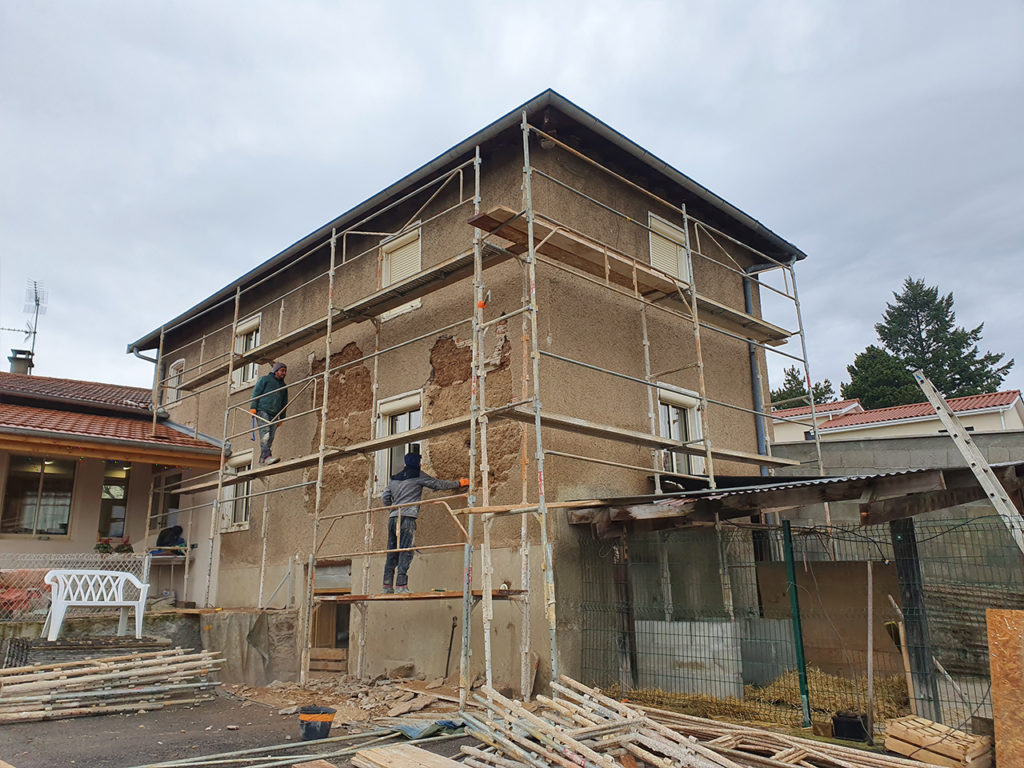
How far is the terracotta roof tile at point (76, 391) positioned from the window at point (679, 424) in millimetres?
10749

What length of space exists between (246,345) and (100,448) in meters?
3.52

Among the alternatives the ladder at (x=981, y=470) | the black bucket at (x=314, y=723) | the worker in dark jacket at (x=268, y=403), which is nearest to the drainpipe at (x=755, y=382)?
the ladder at (x=981, y=470)

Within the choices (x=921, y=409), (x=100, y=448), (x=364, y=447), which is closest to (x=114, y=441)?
(x=100, y=448)

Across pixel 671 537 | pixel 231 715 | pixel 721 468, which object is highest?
pixel 721 468

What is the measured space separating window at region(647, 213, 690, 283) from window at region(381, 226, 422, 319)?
3.58 metres

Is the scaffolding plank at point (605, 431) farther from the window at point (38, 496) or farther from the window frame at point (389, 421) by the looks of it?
the window at point (38, 496)

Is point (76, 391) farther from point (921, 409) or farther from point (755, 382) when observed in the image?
point (921, 409)

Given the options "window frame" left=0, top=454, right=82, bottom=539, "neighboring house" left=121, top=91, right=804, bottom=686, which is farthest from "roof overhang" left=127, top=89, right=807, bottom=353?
"window frame" left=0, top=454, right=82, bottom=539

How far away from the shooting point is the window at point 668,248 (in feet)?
39.1

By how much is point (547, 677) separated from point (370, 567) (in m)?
3.39

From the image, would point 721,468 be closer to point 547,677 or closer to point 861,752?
point 547,677

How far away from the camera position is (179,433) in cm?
1488

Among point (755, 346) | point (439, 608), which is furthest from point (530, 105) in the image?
point (439, 608)

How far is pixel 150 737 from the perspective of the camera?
734cm
